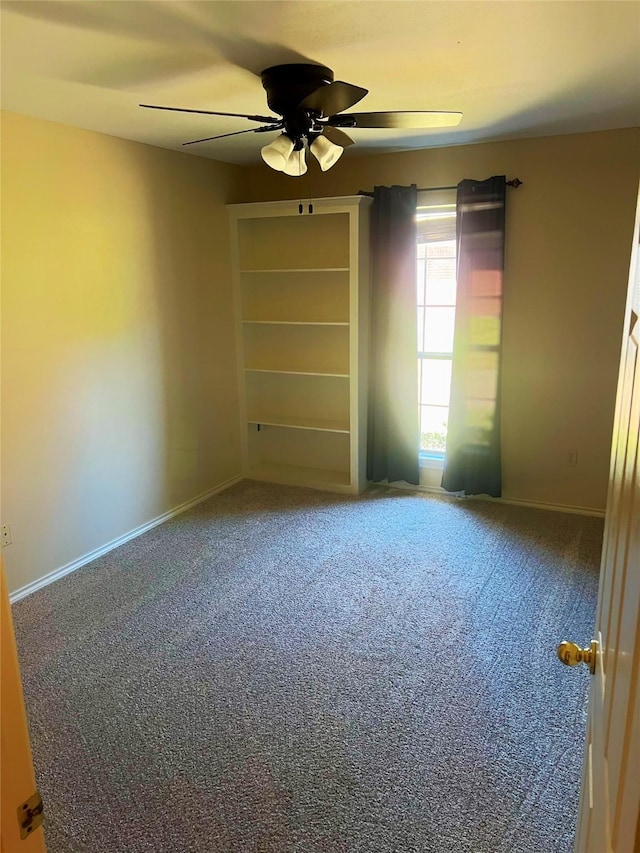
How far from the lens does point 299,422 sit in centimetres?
486

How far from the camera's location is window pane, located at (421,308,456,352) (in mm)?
4395

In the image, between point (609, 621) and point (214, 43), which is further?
point (214, 43)

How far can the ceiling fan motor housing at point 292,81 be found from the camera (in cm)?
225

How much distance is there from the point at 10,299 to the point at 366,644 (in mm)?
2441

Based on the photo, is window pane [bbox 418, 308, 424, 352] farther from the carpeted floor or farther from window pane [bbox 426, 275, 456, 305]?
the carpeted floor

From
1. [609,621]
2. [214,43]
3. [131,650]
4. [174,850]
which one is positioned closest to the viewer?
[609,621]

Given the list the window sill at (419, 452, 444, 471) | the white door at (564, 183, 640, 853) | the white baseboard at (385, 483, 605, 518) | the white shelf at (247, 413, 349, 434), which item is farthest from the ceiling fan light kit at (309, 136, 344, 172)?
the white baseboard at (385, 483, 605, 518)

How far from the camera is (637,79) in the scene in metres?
A: 2.55

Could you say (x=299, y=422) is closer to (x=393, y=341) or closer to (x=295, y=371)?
(x=295, y=371)

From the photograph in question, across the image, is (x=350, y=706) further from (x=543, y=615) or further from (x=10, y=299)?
(x=10, y=299)

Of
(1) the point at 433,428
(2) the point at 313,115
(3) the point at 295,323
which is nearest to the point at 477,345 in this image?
(1) the point at 433,428

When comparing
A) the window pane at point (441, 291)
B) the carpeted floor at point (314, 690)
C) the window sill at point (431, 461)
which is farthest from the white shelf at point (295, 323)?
the carpeted floor at point (314, 690)

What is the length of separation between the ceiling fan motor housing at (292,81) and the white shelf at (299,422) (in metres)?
2.63

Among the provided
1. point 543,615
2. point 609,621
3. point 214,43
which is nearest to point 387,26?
point 214,43
